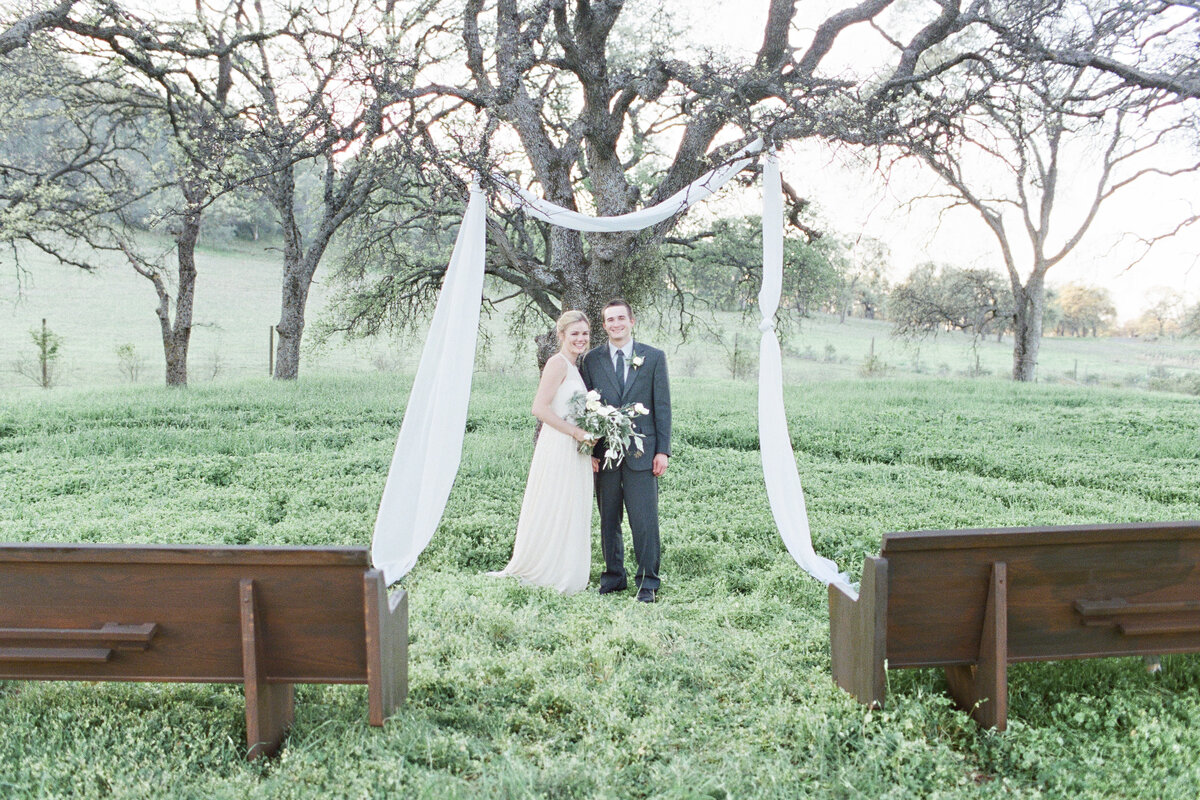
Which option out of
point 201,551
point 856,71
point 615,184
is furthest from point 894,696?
point 615,184

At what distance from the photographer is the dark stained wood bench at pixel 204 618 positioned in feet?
9.31

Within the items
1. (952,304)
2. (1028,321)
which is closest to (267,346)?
(952,304)

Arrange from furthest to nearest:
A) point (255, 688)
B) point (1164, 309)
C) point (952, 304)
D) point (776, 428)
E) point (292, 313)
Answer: point (1164, 309) → point (952, 304) → point (292, 313) → point (776, 428) → point (255, 688)

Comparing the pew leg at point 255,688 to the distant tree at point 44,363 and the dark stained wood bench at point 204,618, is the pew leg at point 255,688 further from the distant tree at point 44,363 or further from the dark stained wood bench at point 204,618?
the distant tree at point 44,363

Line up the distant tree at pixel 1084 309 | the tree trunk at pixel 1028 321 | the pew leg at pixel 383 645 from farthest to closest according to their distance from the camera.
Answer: the distant tree at pixel 1084 309, the tree trunk at pixel 1028 321, the pew leg at pixel 383 645

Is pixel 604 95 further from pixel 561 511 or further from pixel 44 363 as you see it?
pixel 44 363

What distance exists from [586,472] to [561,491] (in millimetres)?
219

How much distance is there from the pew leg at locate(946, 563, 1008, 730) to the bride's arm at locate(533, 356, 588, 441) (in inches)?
113

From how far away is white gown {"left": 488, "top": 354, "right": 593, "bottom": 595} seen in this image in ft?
18.3

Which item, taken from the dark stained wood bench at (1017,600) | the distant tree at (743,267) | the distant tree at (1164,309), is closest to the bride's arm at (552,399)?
the dark stained wood bench at (1017,600)

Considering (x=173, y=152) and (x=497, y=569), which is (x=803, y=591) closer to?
(x=497, y=569)

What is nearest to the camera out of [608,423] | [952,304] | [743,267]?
[608,423]

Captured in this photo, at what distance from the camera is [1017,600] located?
10.4 ft

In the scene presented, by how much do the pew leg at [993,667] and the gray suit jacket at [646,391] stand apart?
2577mm
